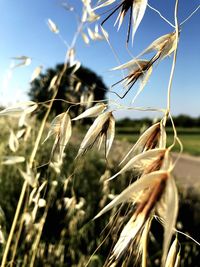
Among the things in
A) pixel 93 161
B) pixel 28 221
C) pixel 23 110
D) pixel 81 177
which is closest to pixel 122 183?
pixel 81 177

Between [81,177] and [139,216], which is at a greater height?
[139,216]

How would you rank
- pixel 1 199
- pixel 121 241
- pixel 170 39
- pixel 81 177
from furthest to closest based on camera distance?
pixel 81 177, pixel 1 199, pixel 170 39, pixel 121 241

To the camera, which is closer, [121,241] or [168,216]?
[168,216]

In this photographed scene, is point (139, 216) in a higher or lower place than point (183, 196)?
higher

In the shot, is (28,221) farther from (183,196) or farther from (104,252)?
(183,196)

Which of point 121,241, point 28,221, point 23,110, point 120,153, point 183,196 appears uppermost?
point 23,110

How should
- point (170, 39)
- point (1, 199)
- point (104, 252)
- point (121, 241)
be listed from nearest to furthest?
1. point (121, 241)
2. point (170, 39)
3. point (104, 252)
4. point (1, 199)

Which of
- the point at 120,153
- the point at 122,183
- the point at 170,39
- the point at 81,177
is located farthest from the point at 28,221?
the point at 120,153

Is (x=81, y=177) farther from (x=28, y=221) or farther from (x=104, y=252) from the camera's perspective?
(x=28, y=221)

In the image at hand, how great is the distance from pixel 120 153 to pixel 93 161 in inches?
14.7

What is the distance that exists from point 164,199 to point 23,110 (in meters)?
0.29

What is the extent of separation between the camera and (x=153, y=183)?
40 cm

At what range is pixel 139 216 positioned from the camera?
440 mm

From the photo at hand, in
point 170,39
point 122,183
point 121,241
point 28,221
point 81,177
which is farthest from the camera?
point 122,183
